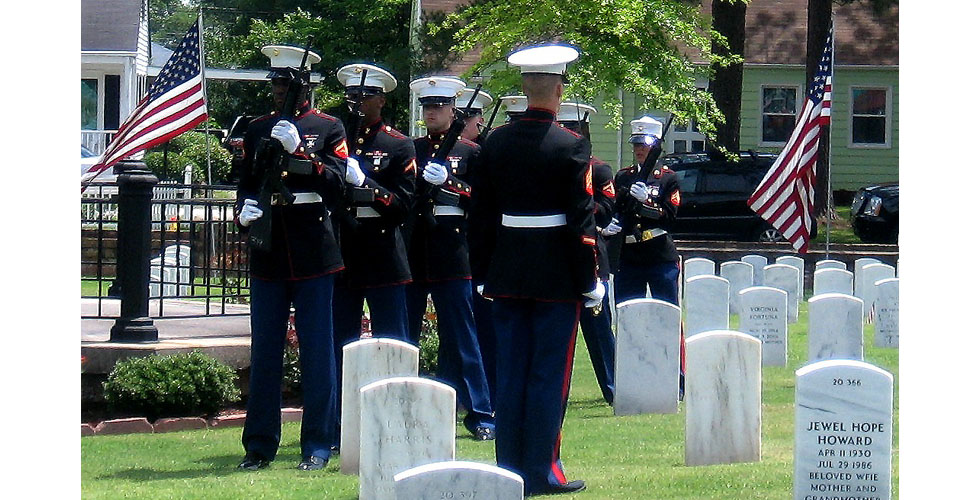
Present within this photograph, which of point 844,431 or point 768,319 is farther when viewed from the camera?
point 768,319

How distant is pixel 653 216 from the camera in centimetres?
1152

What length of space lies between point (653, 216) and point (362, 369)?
4.23m

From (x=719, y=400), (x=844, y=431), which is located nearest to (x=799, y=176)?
(x=719, y=400)

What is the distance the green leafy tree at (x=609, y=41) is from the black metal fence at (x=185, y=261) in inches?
177

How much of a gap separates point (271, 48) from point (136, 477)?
97.3 inches

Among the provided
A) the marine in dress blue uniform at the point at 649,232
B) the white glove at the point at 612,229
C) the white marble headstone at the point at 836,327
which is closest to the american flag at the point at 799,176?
the white marble headstone at the point at 836,327

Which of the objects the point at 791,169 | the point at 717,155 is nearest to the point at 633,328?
the point at 791,169

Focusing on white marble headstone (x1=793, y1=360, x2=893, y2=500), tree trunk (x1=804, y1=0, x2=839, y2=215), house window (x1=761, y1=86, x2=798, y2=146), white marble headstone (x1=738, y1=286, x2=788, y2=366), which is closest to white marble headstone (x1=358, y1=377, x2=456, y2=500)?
white marble headstone (x1=793, y1=360, x2=893, y2=500)

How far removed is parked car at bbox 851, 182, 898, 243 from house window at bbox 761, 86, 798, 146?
383 inches

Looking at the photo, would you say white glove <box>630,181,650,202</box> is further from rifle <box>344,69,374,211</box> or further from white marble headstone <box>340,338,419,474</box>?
white marble headstone <box>340,338,419,474</box>

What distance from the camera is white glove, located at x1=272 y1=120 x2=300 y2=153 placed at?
7.81 meters

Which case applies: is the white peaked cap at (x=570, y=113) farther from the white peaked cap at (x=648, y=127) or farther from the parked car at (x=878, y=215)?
the parked car at (x=878, y=215)

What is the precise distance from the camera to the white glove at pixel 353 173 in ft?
27.3

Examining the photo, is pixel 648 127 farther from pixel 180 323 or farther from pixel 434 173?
pixel 180 323
